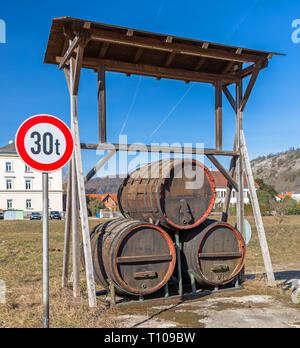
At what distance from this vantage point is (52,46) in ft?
25.5

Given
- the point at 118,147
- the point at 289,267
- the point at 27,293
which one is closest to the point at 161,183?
the point at 118,147

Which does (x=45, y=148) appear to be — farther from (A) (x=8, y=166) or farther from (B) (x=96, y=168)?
(A) (x=8, y=166)

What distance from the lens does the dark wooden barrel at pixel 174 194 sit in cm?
723

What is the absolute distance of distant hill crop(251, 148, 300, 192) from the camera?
110 metres

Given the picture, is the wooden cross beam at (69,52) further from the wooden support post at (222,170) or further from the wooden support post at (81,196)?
the wooden support post at (222,170)

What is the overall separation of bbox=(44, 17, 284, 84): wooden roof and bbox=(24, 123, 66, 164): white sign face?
3.14 metres

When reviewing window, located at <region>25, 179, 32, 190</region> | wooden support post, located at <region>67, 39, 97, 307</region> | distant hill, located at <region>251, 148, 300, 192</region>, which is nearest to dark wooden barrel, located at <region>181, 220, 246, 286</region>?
wooden support post, located at <region>67, 39, 97, 307</region>

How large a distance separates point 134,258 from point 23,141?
11.3 ft

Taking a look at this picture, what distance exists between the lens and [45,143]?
13.9 feet

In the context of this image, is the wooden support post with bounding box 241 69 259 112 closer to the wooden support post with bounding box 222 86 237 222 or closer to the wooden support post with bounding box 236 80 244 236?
the wooden support post with bounding box 236 80 244 236

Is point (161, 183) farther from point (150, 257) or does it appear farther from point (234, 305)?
point (234, 305)

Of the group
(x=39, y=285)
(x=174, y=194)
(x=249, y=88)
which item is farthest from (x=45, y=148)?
(x=249, y=88)

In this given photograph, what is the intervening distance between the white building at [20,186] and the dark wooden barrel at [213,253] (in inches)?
1744

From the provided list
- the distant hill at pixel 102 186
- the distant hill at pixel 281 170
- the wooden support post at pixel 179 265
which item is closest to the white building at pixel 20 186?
the distant hill at pixel 102 186
